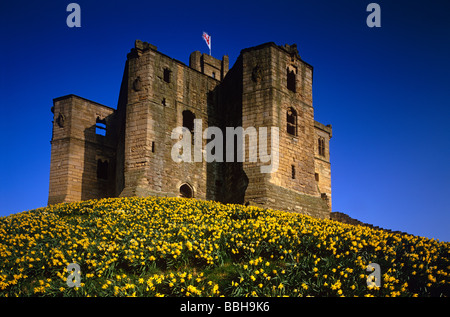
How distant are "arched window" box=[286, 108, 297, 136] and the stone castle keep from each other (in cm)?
6

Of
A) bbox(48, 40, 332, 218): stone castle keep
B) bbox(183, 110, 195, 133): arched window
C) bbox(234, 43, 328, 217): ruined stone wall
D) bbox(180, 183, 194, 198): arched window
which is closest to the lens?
bbox(234, 43, 328, 217): ruined stone wall

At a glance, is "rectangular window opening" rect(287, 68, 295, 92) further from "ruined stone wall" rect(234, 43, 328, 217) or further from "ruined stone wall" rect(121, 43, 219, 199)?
"ruined stone wall" rect(121, 43, 219, 199)

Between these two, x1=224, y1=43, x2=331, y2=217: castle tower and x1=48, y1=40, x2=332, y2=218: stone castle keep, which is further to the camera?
x1=48, y1=40, x2=332, y2=218: stone castle keep

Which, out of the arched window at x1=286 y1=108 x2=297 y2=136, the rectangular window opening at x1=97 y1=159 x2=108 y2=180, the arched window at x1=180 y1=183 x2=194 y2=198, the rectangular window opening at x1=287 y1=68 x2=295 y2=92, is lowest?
the arched window at x1=180 y1=183 x2=194 y2=198

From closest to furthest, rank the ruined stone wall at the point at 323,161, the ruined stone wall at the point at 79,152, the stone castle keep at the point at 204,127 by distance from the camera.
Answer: the stone castle keep at the point at 204,127, the ruined stone wall at the point at 79,152, the ruined stone wall at the point at 323,161

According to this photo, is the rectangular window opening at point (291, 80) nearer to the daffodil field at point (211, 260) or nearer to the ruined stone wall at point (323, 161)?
the daffodil field at point (211, 260)

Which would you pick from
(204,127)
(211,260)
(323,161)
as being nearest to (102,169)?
(204,127)

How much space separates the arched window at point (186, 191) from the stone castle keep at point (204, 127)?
6cm

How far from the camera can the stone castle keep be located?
2109 cm

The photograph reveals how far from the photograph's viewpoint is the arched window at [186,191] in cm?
2335

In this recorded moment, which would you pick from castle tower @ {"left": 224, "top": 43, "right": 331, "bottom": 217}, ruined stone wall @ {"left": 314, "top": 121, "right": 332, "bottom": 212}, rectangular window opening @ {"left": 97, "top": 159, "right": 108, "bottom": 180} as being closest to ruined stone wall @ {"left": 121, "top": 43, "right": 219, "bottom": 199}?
castle tower @ {"left": 224, "top": 43, "right": 331, "bottom": 217}

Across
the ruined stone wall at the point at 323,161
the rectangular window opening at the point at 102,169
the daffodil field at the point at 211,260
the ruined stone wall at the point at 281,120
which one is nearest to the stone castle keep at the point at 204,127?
the ruined stone wall at the point at 281,120

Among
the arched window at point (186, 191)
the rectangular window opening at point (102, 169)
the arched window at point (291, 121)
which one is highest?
the arched window at point (291, 121)
